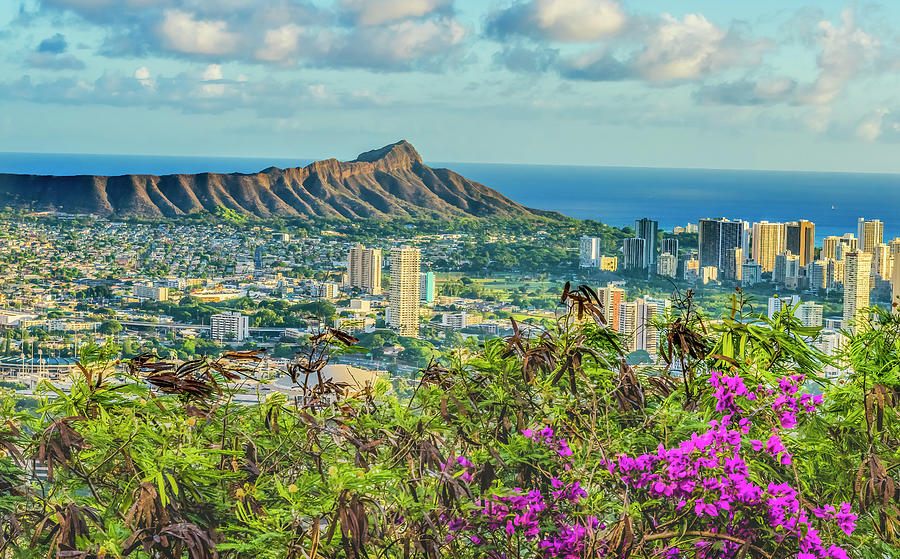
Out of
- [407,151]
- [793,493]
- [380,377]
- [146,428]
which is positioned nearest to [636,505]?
[793,493]

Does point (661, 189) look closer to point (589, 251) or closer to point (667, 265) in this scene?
point (589, 251)

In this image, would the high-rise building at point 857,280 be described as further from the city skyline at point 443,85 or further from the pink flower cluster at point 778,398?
the city skyline at point 443,85

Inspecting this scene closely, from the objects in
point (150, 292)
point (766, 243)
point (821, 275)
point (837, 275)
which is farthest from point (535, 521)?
point (766, 243)

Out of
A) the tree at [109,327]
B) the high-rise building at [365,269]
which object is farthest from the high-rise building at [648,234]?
the tree at [109,327]

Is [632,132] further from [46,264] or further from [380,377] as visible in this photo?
[380,377]

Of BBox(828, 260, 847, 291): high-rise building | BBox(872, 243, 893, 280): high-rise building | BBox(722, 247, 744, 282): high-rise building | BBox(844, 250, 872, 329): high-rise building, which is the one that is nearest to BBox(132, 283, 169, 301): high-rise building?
BBox(722, 247, 744, 282): high-rise building

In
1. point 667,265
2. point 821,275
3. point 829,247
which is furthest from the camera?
point 829,247

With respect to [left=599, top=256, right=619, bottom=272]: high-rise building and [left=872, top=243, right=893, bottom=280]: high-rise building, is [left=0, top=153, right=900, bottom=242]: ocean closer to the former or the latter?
[left=599, top=256, right=619, bottom=272]: high-rise building
